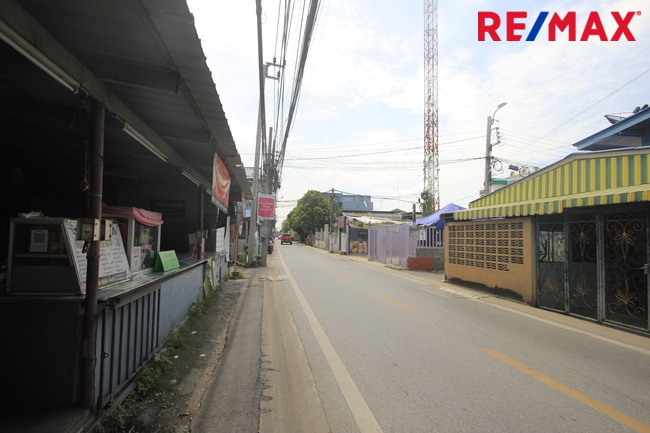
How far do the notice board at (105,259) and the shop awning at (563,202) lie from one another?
807 cm

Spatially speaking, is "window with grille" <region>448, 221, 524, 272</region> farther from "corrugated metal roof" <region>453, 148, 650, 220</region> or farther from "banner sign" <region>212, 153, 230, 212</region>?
"banner sign" <region>212, 153, 230, 212</region>

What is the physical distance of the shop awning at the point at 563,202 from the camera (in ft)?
21.3

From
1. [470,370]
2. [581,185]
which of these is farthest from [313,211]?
[470,370]

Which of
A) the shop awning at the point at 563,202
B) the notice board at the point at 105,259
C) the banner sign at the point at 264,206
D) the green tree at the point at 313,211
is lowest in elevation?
the notice board at the point at 105,259

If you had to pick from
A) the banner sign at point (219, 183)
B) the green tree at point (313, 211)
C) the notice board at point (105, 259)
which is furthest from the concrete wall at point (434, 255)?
the green tree at point (313, 211)

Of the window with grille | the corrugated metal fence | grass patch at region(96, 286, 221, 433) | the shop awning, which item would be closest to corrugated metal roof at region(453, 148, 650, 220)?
the shop awning

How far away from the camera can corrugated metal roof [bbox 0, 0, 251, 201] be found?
109 inches

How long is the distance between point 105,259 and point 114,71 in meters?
2.03

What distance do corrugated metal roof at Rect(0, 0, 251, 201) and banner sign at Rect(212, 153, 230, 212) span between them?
1299mm

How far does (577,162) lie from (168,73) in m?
8.69

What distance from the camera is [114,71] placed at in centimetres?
362

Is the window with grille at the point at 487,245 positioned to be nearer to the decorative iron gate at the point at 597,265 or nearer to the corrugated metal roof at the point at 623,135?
the decorative iron gate at the point at 597,265

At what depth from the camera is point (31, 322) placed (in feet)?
10.3

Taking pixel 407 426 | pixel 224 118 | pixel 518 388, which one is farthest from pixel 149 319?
pixel 518 388
